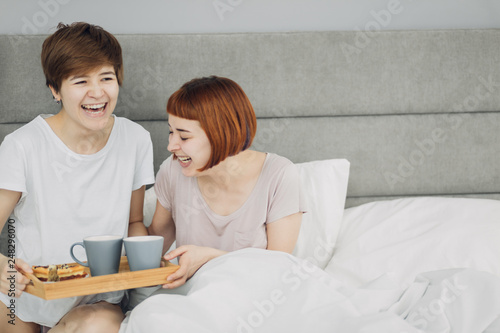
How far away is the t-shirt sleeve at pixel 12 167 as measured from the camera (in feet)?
4.33

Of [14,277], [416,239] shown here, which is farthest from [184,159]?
[416,239]

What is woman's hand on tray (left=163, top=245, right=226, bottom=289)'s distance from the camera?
1.18 m

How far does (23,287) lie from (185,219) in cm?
50

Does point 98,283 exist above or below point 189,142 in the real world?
below

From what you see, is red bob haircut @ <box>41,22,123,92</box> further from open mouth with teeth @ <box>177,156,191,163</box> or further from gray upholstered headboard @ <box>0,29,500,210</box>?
gray upholstered headboard @ <box>0,29,500,210</box>

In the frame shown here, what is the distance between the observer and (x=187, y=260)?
1.23 m

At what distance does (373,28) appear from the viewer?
2.10 m

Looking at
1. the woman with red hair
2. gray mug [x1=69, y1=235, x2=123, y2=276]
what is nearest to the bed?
the woman with red hair

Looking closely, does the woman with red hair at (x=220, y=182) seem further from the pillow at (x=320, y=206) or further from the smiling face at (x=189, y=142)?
the pillow at (x=320, y=206)

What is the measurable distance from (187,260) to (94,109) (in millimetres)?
504

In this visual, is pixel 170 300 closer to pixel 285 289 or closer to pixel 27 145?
pixel 285 289

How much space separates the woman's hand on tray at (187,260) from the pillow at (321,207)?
45 cm

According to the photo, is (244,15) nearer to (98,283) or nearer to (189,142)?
(189,142)

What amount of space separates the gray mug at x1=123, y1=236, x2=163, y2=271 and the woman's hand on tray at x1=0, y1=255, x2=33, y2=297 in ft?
0.71
